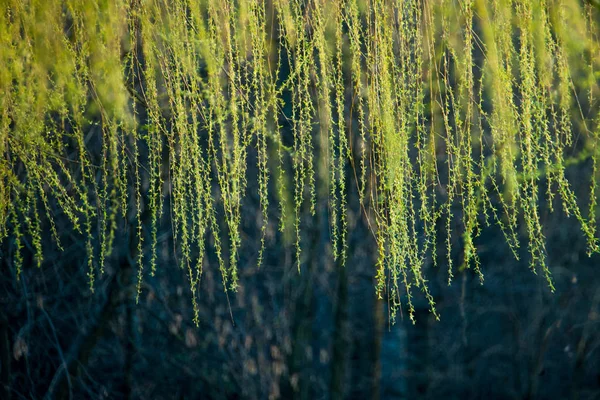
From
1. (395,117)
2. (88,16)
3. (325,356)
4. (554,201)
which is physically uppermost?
(554,201)

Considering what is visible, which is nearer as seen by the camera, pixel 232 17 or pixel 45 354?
pixel 232 17

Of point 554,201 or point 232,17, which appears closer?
point 232,17

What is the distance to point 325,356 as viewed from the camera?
363 cm

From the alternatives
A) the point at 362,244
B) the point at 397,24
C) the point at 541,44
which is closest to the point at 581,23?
the point at 541,44

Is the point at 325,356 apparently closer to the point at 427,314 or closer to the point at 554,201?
the point at 427,314

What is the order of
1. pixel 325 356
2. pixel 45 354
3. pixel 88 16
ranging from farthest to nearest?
pixel 325 356 → pixel 45 354 → pixel 88 16

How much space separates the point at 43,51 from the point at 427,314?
2.95 meters

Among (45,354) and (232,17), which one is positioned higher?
(232,17)

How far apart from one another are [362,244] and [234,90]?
2622 mm

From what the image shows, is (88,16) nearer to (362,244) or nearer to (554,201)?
(362,244)

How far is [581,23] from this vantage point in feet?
3.44

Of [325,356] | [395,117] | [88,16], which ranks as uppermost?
[88,16]

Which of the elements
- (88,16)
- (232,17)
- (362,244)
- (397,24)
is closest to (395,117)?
(397,24)

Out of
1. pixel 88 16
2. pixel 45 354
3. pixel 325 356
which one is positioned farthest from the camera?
pixel 325 356
